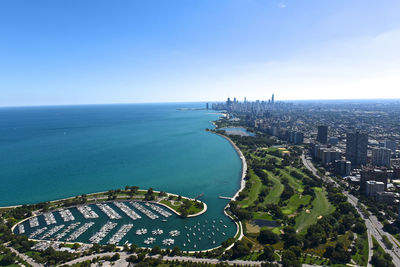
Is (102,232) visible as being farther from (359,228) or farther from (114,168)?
(359,228)

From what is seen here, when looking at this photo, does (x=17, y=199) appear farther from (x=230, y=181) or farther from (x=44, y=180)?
(x=230, y=181)

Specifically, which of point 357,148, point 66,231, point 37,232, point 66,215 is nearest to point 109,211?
point 66,215

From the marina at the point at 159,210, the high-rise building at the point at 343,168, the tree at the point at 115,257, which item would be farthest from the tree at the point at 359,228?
the tree at the point at 115,257

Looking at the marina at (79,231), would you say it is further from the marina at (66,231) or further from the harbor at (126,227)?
the marina at (66,231)

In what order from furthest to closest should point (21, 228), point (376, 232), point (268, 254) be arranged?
point (376, 232) < point (21, 228) < point (268, 254)

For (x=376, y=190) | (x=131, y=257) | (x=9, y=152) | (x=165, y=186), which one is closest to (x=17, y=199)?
(x=165, y=186)
